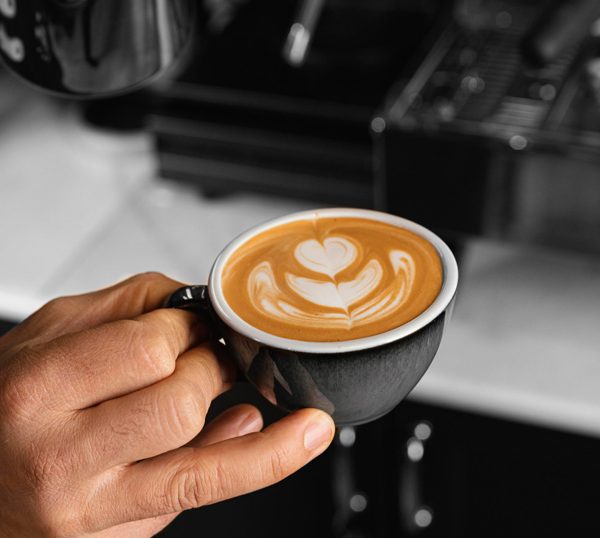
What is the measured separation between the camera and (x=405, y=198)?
958 millimetres

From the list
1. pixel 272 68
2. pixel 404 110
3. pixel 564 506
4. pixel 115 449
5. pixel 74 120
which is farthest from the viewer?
pixel 74 120

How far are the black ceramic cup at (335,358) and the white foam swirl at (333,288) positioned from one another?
2 centimetres

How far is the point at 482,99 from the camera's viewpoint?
0.93m

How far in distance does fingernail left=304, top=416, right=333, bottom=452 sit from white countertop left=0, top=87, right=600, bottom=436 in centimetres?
44

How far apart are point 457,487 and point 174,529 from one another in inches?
13.5

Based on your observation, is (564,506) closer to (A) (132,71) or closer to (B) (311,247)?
(B) (311,247)

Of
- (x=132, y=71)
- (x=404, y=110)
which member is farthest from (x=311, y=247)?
(x=404, y=110)

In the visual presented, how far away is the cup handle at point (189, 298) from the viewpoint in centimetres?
55

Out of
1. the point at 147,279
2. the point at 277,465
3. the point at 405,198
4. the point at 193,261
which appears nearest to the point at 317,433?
the point at 277,465

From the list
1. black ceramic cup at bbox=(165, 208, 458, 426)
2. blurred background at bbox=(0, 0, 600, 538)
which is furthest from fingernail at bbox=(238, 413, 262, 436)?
blurred background at bbox=(0, 0, 600, 538)

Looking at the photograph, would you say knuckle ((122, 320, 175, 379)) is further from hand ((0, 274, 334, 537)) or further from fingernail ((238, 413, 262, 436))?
fingernail ((238, 413, 262, 436))

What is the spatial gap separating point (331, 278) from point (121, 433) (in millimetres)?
149

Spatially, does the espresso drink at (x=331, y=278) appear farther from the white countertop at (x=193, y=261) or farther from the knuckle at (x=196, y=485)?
the white countertop at (x=193, y=261)

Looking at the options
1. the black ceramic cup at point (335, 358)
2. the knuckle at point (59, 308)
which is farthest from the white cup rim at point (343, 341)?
the knuckle at point (59, 308)
